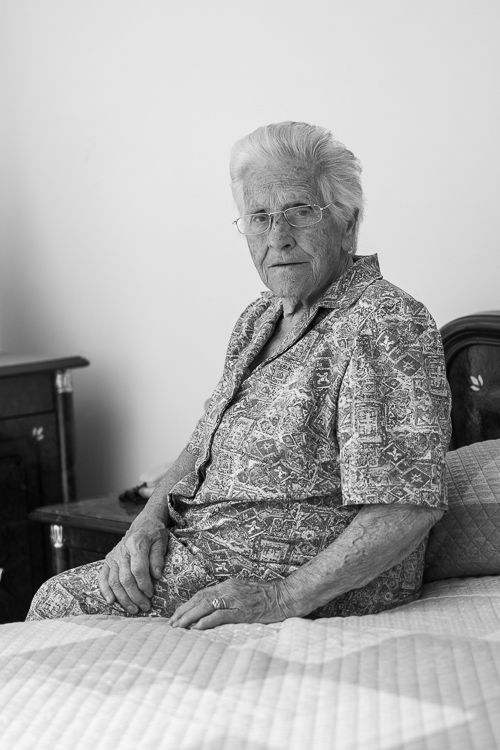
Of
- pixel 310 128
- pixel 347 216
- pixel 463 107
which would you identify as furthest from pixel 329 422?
pixel 463 107

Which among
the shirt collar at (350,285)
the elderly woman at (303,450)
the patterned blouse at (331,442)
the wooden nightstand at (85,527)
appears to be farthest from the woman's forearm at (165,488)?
the shirt collar at (350,285)

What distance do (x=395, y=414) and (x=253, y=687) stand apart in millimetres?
497

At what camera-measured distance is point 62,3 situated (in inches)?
119

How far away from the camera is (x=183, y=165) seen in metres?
2.79

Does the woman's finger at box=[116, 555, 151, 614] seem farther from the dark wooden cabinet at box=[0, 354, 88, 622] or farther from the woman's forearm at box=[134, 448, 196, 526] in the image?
the dark wooden cabinet at box=[0, 354, 88, 622]

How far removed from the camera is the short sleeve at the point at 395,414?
4.76 ft

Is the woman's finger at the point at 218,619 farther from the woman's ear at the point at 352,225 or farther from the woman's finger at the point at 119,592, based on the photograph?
the woman's ear at the point at 352,225

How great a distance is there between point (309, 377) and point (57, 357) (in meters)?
1.47

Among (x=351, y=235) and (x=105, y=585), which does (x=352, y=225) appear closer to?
(x=351, y=235)

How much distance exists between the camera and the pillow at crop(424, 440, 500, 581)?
1655 mm

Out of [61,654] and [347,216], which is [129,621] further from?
[347,216]

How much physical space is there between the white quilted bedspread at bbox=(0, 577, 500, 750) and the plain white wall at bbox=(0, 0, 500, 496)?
120cm

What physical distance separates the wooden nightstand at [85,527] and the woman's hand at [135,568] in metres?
0.46

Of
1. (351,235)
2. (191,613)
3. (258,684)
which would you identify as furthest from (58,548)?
(258,684)
